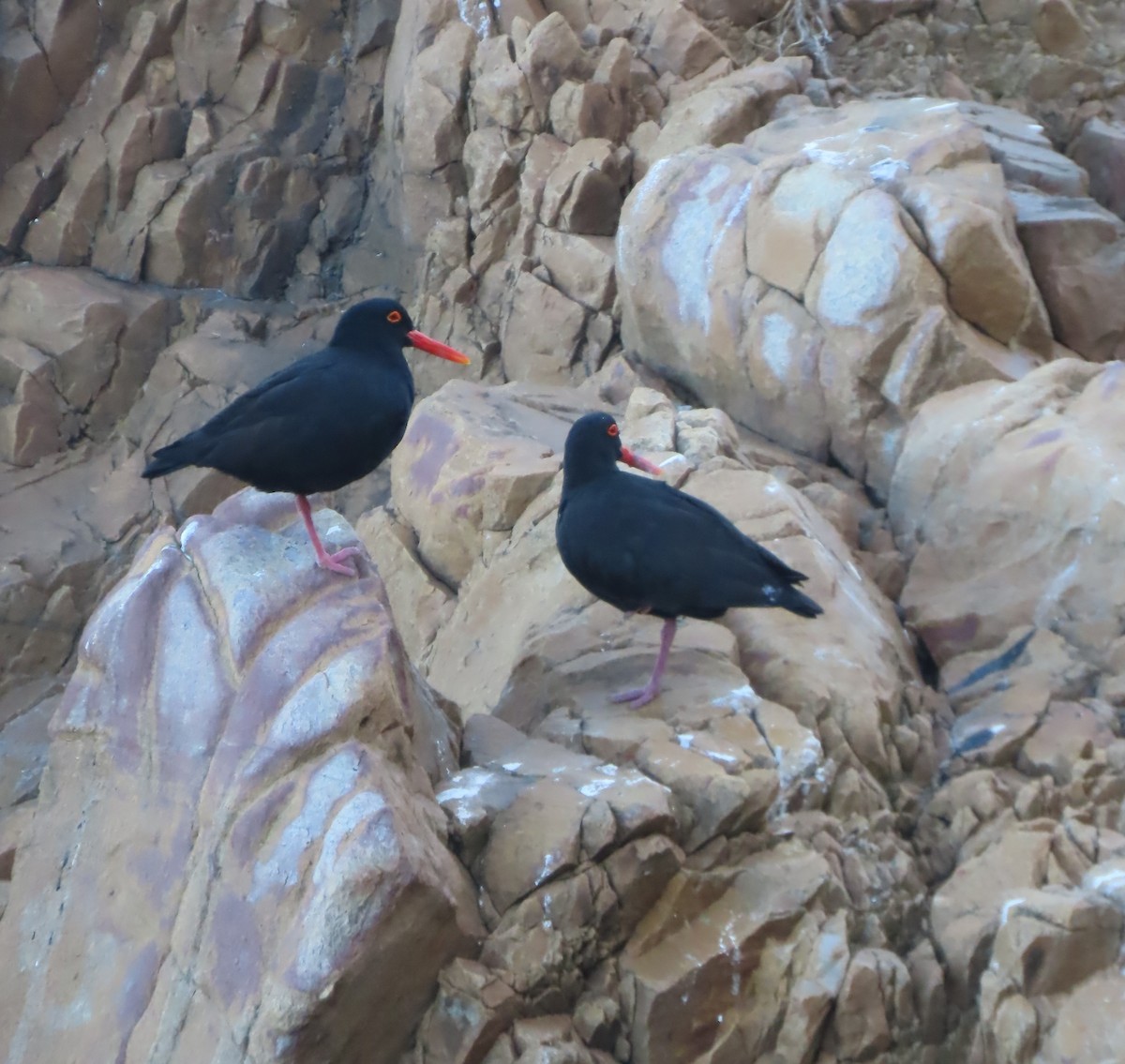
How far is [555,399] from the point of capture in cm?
716

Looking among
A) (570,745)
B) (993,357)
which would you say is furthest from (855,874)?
(993,357)

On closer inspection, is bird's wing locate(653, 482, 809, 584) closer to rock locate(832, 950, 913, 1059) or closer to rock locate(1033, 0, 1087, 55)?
rock locate(832, 950, 913, 1059)

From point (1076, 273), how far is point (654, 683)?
388cm

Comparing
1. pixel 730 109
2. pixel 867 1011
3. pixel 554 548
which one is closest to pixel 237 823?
pixel 867 1011

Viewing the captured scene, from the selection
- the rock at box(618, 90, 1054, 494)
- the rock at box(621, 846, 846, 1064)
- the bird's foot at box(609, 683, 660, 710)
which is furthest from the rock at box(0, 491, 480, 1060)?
the rock at box(618, 90, 1054, 494)

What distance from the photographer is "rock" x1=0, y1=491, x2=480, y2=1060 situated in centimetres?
291

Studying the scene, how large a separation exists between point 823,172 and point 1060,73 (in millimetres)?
3736

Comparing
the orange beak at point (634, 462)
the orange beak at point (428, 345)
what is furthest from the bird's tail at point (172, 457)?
the orange beak at point (634, 462)

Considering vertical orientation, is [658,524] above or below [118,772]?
above

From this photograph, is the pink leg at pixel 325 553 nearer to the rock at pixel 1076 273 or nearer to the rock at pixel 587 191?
the rock at pixel 1076 273

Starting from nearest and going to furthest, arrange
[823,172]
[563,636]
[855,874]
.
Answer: [855,874] < [563,636] < [823,172]

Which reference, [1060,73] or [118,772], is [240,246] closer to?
[1060,73]

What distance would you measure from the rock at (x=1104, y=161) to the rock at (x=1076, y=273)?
4.68 feet

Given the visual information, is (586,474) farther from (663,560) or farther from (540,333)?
(540,333)
